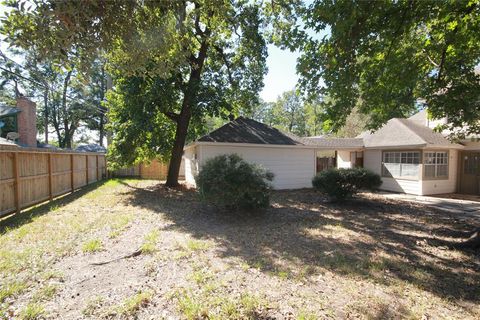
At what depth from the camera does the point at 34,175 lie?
8727 millimetres

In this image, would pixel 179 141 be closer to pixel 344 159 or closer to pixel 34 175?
pixel 34 175

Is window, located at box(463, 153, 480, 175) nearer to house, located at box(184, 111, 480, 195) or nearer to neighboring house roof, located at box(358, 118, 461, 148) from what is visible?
house, located at box(184, 111, 480, 195)

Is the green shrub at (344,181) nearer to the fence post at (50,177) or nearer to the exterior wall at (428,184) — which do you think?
the exterior wall at (428,184)

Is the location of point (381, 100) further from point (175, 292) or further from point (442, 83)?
point (175, 292)

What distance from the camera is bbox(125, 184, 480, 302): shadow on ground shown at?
4.25 metres

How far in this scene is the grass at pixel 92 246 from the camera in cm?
511

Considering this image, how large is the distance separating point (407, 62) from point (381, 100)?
1.06 metres

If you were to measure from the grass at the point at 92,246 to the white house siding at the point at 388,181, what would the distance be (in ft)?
44.7

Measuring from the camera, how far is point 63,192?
446 inches

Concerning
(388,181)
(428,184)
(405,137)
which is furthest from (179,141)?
(428,184)

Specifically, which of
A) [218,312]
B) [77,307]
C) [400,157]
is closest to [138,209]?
[77,307]

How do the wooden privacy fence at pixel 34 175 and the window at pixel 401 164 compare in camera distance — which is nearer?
the wooden privacy fence at pixel 34 175

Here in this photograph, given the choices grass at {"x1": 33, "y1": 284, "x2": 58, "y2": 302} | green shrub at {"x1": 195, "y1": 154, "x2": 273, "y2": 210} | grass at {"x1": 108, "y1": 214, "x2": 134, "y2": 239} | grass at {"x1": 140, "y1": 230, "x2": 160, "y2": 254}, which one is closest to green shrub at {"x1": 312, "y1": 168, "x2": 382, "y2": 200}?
green shrub at {"x1": 195, "y1": 154, "x2": 273, "y2": 210}

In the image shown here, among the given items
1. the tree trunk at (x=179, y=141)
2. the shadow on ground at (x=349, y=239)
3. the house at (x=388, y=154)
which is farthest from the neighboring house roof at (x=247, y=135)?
the shadow on ground at (x=349, y=239)
